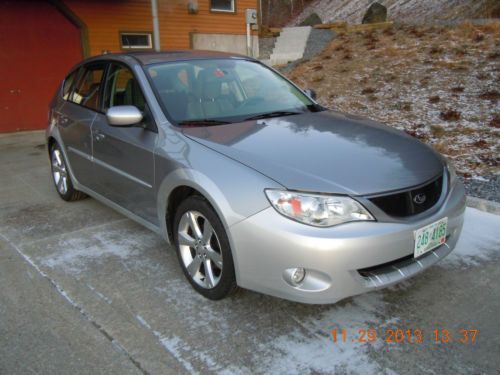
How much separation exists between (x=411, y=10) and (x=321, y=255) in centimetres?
2381

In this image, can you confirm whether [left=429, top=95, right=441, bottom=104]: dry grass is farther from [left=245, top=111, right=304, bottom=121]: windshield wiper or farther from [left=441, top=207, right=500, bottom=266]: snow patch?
[left=245, top=111, right=304, bottom=121]: windshield wiper

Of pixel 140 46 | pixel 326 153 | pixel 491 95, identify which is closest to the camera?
pixel 326 153

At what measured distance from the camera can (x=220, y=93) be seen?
142 inches

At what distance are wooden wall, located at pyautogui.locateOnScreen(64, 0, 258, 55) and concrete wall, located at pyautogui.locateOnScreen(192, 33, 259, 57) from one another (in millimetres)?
134

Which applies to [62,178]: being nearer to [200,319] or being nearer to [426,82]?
[200,319]

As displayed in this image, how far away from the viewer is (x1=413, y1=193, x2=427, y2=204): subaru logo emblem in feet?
8.56

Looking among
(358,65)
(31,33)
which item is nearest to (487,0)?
(358,65)

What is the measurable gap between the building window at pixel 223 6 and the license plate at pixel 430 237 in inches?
454

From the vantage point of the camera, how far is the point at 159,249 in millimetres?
→ 3758

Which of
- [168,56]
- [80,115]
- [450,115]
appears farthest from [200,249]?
[450,115]

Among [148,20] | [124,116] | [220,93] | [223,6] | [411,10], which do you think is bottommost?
[124,116]

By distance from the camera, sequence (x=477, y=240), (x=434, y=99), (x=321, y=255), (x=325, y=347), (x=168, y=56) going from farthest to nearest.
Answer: (x=434, y=99), (x=168, y=56), (x=477, y=240), (x=325, y=347), (x=321, y=255)

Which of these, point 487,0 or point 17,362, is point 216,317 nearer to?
point 17,362

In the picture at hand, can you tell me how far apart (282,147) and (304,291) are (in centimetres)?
90
